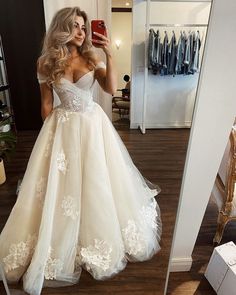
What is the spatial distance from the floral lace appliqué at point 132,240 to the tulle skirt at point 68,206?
0.13ft

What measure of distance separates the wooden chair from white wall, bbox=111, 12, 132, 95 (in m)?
0.65

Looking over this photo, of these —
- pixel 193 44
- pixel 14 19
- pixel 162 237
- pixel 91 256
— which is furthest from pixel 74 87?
pixel 162 237

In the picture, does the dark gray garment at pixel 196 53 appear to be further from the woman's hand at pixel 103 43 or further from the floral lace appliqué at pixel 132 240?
the floral lace appliqué at pixel 132 240

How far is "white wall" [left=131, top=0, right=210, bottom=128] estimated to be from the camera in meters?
0.87

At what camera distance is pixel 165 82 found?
3.53 feet

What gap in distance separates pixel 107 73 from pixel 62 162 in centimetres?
49

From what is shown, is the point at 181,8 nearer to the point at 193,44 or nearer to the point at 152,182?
the point at 193,44

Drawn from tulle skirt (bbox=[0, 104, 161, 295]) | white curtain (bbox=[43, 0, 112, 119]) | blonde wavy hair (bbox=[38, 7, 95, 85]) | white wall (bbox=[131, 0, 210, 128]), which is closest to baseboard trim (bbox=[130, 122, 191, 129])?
white wall (bbox=[131, 0, 210, 128])

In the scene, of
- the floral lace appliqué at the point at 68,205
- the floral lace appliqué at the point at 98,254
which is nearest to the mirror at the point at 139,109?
the floral lace appliqué at the point at 98,254

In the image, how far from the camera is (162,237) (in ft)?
4.72

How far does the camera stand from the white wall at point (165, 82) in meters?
0.87

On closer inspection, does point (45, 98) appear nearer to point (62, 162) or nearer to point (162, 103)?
point (62, 162)

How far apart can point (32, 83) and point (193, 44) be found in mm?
642

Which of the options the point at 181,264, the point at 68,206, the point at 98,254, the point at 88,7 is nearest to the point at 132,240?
the point at 98,254
